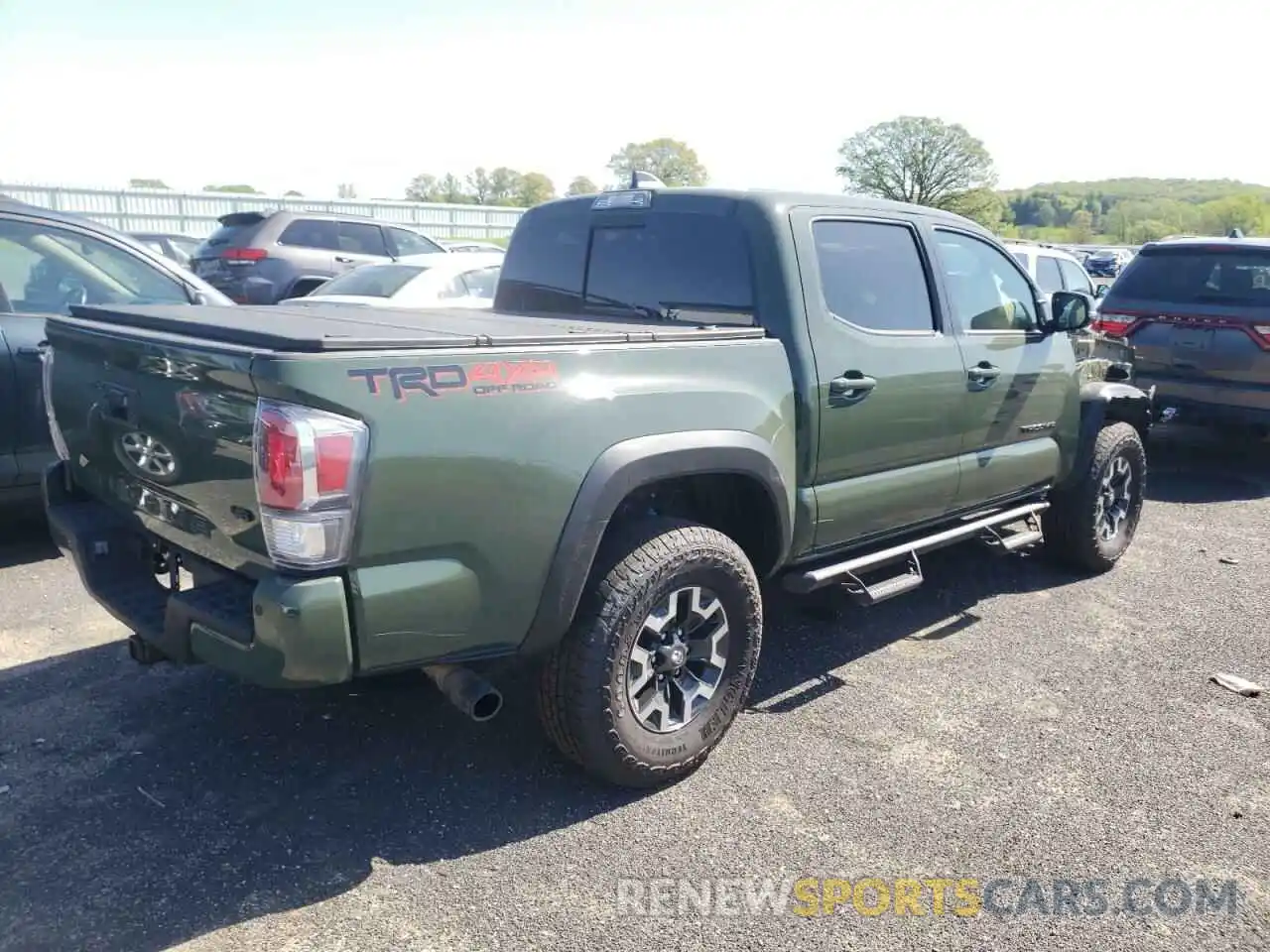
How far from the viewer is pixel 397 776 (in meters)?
3.31

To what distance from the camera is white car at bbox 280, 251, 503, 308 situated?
352 inches

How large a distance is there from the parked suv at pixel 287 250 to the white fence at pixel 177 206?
637cm

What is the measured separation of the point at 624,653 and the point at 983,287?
8.94 ft

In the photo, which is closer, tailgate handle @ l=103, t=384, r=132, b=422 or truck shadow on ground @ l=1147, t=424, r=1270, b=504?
tailgate handle @ l=103, t=384, r=132, b=422

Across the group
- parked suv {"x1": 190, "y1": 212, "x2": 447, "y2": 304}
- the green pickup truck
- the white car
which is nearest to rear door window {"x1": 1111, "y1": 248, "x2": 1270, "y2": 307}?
the green pickup truck

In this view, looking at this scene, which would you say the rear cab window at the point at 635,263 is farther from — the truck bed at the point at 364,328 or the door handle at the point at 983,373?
the door handle at the point at 983,373

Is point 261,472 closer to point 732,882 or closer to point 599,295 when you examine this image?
point 732,882

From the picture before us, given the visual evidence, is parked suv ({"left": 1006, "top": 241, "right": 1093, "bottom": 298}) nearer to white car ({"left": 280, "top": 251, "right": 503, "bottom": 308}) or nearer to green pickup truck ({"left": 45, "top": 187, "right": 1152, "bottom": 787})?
white car ({"left": 280, "top": 251, "right": 503, "bottom": 308})

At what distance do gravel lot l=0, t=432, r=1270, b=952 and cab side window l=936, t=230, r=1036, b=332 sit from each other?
148cm

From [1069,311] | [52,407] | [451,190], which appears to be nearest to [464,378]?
[52,407]

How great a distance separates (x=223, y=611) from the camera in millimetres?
2662

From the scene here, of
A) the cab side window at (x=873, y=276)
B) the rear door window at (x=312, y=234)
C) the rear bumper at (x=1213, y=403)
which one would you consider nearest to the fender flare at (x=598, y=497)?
the cab side window at (x=873, y=276)

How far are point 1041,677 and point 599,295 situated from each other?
2453 mm

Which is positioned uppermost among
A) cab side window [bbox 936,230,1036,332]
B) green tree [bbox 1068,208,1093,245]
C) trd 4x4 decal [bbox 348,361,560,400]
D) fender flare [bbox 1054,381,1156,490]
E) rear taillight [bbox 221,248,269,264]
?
green tree [bbox 1068,208,1093,245]
